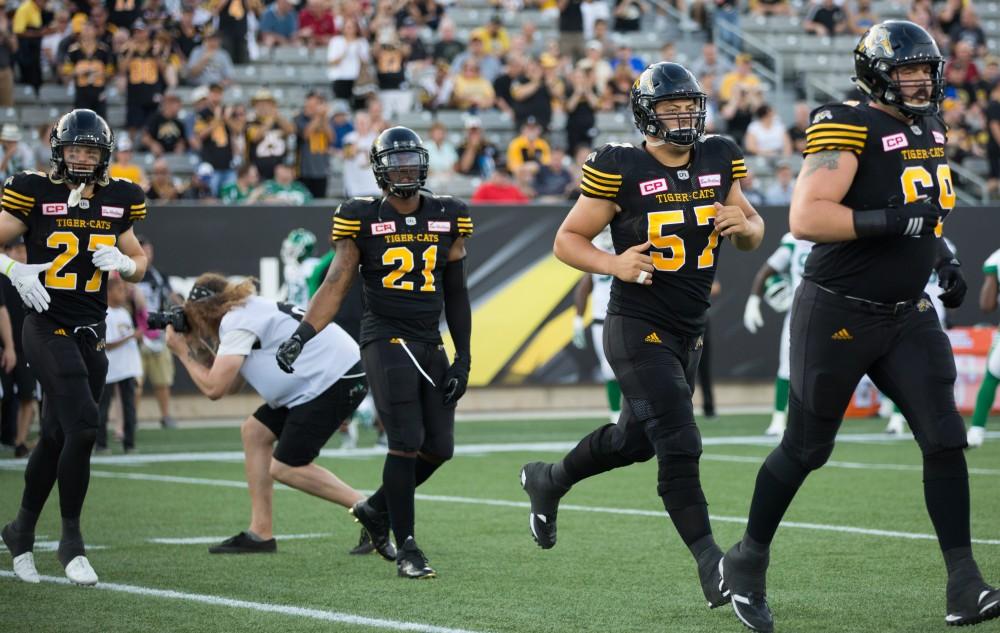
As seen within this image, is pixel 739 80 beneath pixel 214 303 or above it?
above

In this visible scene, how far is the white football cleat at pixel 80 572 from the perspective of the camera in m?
6.27

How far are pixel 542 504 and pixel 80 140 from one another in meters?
2.49

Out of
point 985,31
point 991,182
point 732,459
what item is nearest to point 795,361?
point 732,459

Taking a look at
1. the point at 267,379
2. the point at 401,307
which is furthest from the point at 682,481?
the point at 267,379

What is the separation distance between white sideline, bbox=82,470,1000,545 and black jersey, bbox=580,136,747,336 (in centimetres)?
234

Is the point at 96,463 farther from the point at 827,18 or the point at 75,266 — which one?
the point at 827,18

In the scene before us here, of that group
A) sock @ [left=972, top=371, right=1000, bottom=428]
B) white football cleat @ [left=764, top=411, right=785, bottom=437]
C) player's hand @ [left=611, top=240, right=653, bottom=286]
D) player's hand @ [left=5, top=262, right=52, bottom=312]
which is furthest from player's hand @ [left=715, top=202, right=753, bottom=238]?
white football cleat @ [left=764, top=411, right=785, bottom=437]

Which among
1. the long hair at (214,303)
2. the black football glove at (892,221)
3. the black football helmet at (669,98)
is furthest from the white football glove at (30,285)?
the black football glove at (892,221)

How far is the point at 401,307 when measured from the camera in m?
6.72

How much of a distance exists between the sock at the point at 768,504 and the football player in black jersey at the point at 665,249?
259 mm

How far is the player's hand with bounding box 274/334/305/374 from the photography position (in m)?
Answer: 6.56

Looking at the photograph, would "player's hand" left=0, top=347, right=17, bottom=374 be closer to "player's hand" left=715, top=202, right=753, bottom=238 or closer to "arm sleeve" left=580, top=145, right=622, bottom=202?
"arm sleeve" left=580, top=145, right=622, bottom=202

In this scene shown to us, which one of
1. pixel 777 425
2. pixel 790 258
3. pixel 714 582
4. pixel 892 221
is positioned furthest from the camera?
pixel 777 425

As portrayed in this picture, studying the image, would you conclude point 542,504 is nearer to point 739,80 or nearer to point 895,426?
point 895,426
